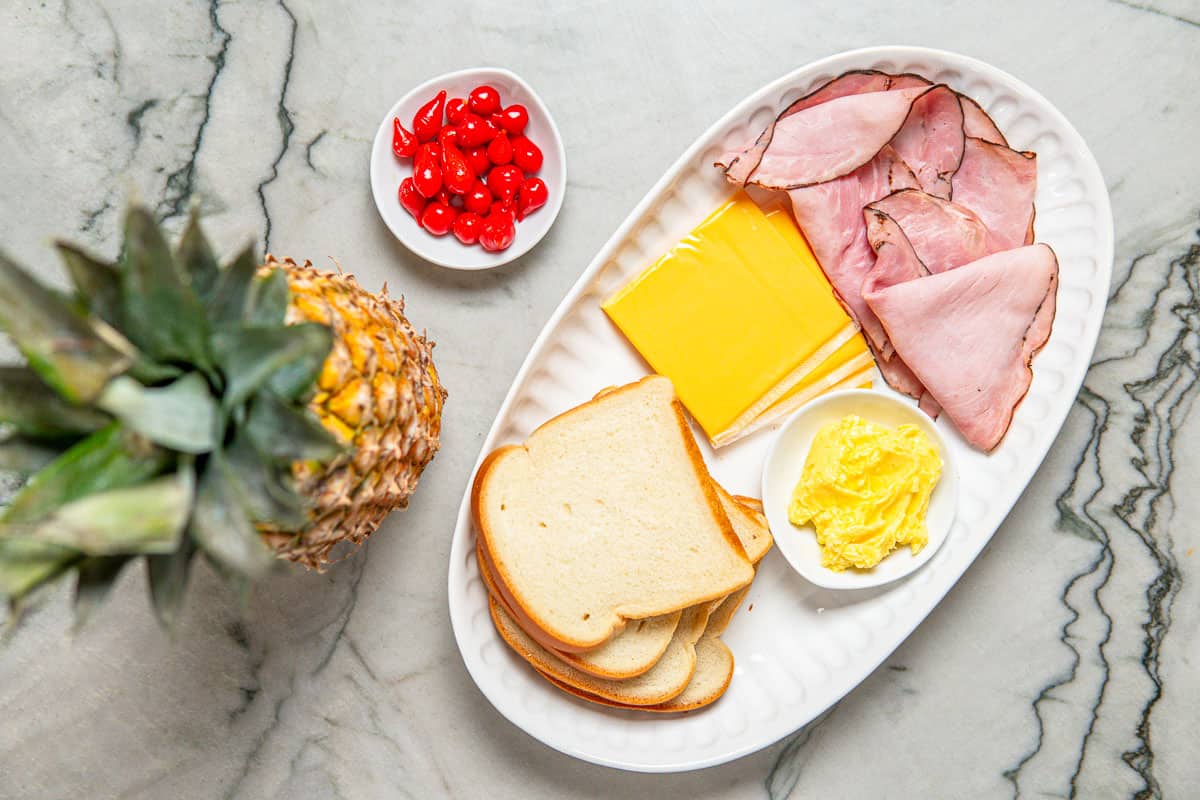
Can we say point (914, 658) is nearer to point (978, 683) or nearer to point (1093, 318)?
point (978, 683)

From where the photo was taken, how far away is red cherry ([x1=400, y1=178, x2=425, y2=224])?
6.36ft

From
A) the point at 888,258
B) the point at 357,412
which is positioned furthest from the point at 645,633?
the point at 888,258

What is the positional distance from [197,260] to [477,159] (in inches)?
35.1

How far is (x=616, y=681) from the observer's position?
1.83 meters

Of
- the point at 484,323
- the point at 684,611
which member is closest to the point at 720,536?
the point at 684,611

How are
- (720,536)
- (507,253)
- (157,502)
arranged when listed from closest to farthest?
1. (157,502)
2. (720,536)
3. (507,253)

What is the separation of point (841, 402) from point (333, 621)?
1.18 m

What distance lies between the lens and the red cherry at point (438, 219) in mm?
1929

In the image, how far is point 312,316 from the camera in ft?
4.43

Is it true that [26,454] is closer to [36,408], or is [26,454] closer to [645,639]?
[36,408]

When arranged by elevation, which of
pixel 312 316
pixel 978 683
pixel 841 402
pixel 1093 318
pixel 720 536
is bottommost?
pixel 978 683

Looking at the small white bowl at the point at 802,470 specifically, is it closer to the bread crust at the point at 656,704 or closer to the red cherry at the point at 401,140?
the bread crust at the point at 656,704

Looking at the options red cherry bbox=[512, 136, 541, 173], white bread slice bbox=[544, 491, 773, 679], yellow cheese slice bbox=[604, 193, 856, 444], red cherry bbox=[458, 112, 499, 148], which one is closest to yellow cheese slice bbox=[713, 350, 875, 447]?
yellow cheese slice bbox=[604, 193, 856, 444]

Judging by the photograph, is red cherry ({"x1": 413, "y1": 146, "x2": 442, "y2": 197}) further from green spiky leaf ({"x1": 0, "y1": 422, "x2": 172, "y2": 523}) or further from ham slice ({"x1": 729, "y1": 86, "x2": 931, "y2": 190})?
green spiky leaf ({"x1": 0, "y1": 422, "x2": 172, "y2": 523})
